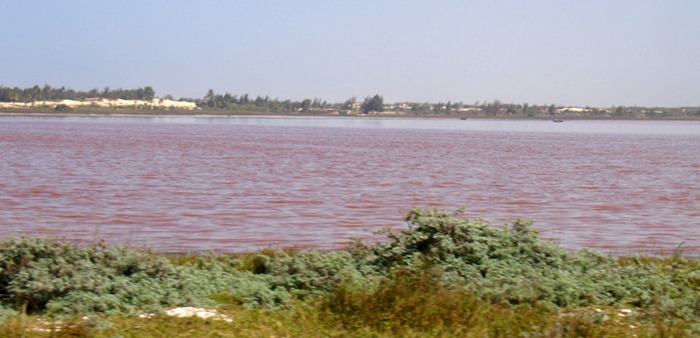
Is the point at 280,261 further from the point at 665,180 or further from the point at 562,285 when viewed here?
the point at 665,180

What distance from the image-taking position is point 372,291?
7730 millimetres

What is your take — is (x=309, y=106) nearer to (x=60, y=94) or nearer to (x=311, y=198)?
(x=60, y=94)

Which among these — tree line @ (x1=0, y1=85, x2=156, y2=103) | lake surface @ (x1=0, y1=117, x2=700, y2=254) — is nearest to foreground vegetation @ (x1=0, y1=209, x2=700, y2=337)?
lake surface @ (x1=0, y1=117, x2=700, y2=254)

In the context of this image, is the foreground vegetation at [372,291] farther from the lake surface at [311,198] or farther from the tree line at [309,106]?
the tree line at [309,106]

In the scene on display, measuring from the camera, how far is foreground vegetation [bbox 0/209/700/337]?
6.84 meters

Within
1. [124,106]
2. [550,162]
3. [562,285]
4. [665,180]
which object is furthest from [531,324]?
[124,106]

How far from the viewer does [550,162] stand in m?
34.8

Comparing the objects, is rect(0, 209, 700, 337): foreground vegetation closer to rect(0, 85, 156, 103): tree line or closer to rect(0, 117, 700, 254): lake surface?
rect(0, 117, 700, 254): lake surface

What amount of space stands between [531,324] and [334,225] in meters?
8.11

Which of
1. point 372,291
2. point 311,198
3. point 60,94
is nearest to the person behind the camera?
point 372,291

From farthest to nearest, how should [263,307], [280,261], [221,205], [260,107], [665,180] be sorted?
1. [260,107]
2. [665,180]
3. [221,205]
4. [280,261]
5. [263,307]

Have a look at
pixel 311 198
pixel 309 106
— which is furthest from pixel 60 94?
pixel 311 198

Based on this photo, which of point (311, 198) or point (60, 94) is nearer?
point (311, 198)

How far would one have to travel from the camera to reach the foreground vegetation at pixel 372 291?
269 inches
